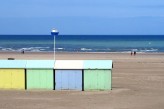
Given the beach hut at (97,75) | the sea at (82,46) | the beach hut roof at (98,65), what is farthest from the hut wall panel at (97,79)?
the sea at (82,46)

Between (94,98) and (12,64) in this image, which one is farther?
(12,64)

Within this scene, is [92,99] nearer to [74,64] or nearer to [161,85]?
[74,64]

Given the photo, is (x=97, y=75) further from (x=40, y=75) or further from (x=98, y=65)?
(x=40, y=75)

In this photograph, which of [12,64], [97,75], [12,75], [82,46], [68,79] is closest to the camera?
[97,75]

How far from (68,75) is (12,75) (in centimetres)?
217

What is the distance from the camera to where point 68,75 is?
62.1 ft

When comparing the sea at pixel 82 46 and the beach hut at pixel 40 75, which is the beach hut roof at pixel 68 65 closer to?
the beach hut at pixel 40 75

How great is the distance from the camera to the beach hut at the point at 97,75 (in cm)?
1878

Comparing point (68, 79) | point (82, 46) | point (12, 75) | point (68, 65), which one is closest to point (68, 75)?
point (68, 79)

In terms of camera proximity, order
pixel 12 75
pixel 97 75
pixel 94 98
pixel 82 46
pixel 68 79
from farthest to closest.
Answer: pixel 82 46 → pixel 12 75 → pixel 68 79 → pixel 97 75 → pixel 94 98

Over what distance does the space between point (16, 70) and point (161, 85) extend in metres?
6.19

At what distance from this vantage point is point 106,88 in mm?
19000

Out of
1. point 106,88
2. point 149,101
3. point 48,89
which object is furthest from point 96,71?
point 149,101

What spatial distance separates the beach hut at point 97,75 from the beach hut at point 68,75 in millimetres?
269
